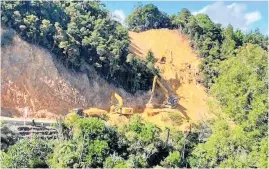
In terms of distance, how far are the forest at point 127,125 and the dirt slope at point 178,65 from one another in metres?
2.22

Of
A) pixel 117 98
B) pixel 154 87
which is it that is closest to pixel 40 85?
pixel 117 98

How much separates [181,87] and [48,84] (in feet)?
49.5

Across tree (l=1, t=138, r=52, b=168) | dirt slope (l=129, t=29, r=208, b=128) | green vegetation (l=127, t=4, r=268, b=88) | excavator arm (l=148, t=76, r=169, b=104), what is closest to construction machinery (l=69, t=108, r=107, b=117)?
dirt slope (l=129, t=29, r=208, b=128)

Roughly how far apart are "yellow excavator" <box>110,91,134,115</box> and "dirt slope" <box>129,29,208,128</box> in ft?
7.54

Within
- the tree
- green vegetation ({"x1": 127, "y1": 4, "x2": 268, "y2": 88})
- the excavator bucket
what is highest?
green vegetation ({"x1": 127, "y1": 4, "x2": 268, "y2": 88})

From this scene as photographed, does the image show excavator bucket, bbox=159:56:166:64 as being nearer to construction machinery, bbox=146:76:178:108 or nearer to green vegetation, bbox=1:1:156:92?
construction machinery, bbox=146:76:178:108

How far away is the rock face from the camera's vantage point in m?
28.8

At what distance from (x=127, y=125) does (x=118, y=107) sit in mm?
9666

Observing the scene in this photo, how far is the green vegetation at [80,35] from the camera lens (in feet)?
102

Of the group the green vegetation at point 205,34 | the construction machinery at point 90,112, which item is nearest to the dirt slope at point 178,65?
the green vegetation at point 205,34

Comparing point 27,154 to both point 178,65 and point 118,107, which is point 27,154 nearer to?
point 118,107

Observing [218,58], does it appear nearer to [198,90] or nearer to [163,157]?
[198,90]

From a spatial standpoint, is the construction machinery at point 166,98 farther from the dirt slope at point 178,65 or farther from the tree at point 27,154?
the tree at point 27,154

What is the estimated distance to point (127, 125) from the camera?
23.3 meters
